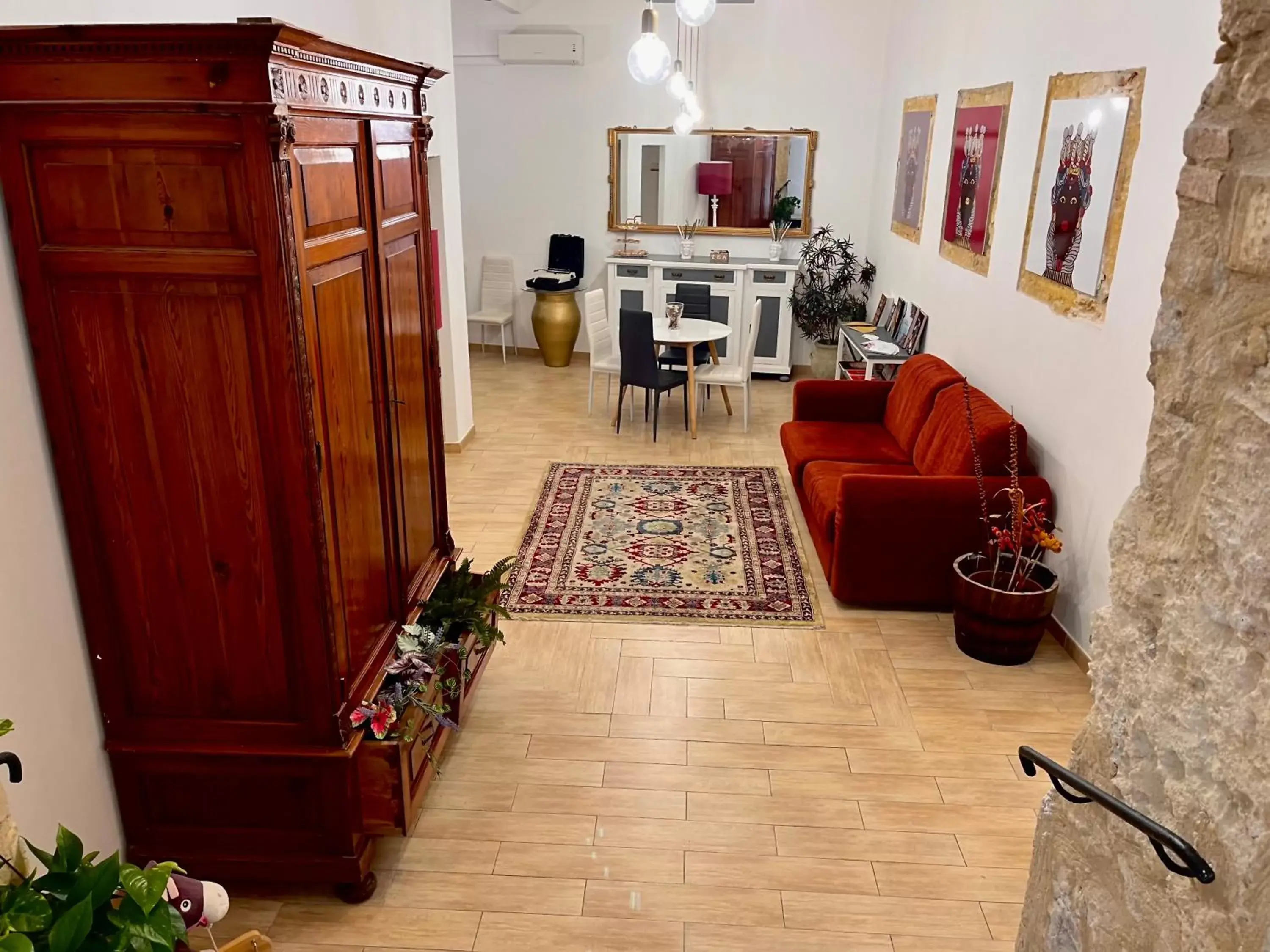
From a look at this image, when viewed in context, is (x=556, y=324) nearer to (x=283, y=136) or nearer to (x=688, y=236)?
(x=688, y=236)

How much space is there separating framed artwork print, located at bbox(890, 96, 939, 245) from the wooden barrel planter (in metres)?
3.12

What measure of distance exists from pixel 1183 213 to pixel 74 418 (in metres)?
2.26

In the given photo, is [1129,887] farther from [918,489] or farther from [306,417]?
[918,489]

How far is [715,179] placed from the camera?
805 cm

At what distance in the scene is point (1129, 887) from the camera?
1380 millimetres

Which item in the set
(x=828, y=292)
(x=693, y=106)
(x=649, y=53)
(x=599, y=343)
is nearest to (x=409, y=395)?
(x=649, y=53)

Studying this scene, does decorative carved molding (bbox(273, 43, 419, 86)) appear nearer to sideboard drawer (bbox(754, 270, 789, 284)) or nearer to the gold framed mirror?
sideboard drawer (bbox(754, 270, 789, 284))

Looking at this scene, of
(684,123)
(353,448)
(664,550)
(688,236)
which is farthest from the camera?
(688,236)

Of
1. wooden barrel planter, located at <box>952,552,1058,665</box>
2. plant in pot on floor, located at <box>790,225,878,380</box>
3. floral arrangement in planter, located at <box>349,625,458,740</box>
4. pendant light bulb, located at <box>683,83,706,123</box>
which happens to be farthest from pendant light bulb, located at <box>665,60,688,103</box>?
floral arrangement in planter, located at <box>349,625,458,740</box>

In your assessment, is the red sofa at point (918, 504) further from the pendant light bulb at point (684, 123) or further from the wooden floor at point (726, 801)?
the pendant light bulb at point (684, 123)

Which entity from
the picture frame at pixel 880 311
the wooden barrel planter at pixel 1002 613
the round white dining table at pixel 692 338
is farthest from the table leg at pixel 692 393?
the wooden barrel planter at pixel 1002 613

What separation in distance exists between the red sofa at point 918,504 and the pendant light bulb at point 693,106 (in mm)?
3308

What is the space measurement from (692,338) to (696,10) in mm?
2893

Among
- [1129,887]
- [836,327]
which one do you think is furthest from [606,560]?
[836,327]
